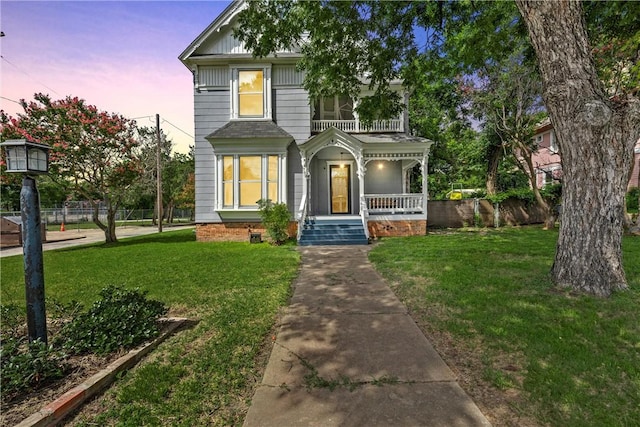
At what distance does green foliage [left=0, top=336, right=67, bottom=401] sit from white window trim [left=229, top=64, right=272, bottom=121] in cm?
1068

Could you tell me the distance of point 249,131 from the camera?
38.6ft

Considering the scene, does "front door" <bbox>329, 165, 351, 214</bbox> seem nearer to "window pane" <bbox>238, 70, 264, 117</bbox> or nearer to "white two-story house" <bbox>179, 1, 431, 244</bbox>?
"white two-story house" <bbox>179, 1, 431, 244</bbox>

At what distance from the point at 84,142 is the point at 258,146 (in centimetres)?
660

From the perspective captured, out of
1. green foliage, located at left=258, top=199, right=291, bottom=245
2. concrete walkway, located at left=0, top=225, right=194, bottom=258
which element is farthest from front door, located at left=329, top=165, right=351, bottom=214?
Answer: concrete walkway, located at left=0, top=225, right=194, bottom=258

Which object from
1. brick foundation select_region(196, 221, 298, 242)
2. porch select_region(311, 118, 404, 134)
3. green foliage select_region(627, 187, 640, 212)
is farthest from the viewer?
green foliage select_region(627, 187, 640, 212)

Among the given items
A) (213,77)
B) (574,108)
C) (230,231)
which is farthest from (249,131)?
(574,108)

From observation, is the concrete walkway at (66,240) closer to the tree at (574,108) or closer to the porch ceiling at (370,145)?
the porch ceiling at (370,145)

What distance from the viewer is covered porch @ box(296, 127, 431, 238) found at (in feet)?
38.2

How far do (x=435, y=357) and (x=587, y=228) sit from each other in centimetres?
337

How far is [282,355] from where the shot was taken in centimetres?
315

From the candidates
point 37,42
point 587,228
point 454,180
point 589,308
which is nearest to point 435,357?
point 589,308

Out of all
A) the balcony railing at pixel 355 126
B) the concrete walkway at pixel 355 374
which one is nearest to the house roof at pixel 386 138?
the balcony railing at pixel 355 126

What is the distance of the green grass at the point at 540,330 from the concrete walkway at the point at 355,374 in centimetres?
46

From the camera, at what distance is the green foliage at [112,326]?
10.0 feet
